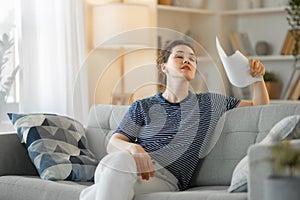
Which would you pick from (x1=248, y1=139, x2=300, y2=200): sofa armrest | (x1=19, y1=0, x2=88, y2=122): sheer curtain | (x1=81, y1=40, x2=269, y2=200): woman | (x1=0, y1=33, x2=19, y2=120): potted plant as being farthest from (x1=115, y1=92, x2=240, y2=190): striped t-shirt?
(x1=0, y1=33, x2=19, y2=120): potted plant

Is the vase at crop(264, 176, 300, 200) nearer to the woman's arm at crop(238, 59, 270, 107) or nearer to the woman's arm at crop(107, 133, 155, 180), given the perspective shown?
the woman's arm at crop(107, 133, 155, 180)

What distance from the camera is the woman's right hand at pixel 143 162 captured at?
2859mm

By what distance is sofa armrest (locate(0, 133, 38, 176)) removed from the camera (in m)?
3.38

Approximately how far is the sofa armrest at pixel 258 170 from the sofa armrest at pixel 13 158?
4.65ft

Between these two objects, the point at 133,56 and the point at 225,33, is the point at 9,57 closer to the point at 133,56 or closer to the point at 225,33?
the point at 133,56

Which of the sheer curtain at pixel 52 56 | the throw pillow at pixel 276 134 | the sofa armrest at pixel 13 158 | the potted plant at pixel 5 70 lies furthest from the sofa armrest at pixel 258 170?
the potted plant at pixel 5 70

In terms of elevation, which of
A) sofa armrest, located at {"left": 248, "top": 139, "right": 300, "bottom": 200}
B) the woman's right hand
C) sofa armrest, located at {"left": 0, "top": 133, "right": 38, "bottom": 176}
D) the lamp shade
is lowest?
sofa armrest, located at {"left": 0, "top": 133, "right": 38, "bottom": 176}

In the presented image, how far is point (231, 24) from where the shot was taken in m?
5.30

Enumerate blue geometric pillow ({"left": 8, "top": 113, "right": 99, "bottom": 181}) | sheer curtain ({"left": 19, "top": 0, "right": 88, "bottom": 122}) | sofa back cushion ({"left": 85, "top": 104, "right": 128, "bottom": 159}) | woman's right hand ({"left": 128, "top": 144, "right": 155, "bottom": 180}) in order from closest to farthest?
woman's right hand ({"left": 128, "top": 144, "right": 155, "bottom": 180})
blue geometric pillow ({"left": 8, "top": 113, "right": 99, "bottom": 181})
sofa back cushion ({"left": 85, "top": 104, "right": 128, "bottom": 159})
sheer curtain ({"left": 19, "top": 0, "right": 88, "bottom": 122})

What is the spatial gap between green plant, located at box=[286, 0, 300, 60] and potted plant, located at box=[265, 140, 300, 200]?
323cm

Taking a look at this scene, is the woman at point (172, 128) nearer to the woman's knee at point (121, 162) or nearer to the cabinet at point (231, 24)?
the woman's knee at point (121, 162)

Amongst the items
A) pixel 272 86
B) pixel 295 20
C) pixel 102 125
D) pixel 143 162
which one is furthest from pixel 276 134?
pixel 272 86

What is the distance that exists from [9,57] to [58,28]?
1.19ft

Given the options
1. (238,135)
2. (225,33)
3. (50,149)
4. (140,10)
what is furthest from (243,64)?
(225,33)
